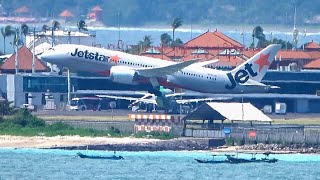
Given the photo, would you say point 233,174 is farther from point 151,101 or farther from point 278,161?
point 151,101

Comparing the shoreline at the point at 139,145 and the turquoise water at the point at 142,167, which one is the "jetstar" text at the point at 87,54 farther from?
the turquoise water at the point at 142,167

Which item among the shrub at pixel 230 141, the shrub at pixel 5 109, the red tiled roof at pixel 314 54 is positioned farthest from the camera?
the red tiled roof at pixel 314 54

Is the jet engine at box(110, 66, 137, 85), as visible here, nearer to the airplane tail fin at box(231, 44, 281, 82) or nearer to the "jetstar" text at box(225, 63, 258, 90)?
the "jetstar" text at box(225, 63, 258, 90)

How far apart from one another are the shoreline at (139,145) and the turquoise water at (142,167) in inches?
45.2

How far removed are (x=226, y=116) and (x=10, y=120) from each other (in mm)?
15177

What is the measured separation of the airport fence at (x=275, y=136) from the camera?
356 feet

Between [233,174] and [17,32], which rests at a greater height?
[17,32]

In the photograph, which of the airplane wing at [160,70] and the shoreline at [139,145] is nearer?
the shoreline at [139,145]

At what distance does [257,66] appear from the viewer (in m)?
139

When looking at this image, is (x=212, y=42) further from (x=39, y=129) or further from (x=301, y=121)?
(x=39, y=129)

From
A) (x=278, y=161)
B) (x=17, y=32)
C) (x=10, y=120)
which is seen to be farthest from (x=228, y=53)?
(x=278, y=161)

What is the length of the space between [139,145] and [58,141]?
632 centimetres

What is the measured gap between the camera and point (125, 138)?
366 ft

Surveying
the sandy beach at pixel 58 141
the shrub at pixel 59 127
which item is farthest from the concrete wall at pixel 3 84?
the sandy beach at pixel 58 141
